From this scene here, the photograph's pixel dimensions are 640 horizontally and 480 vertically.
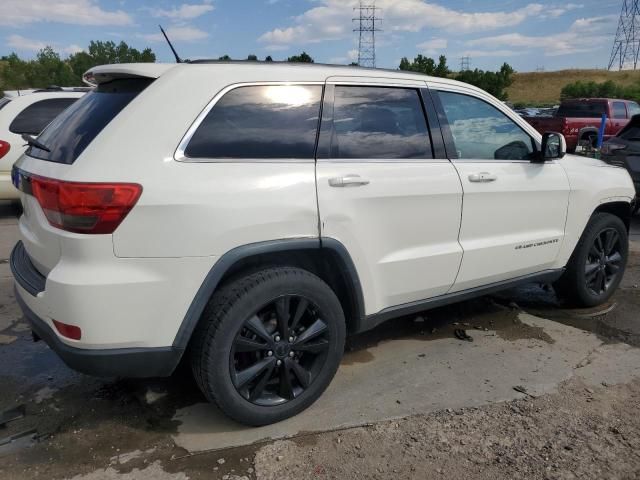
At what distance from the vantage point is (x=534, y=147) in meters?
4.06

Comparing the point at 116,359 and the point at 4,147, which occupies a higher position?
the point at 4,147

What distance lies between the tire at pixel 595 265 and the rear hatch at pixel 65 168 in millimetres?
3559

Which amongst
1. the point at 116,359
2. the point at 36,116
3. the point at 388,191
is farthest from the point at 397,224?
the point at 36,116

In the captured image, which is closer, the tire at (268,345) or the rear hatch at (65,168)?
the rear hatch at (65,168)

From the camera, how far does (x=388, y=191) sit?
10.3ft

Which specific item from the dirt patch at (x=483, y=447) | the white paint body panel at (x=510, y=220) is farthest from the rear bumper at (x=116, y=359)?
the white paint body panel at (x=510, y=220)

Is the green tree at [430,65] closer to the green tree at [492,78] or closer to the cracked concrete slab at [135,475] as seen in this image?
the green tree at [492,78]

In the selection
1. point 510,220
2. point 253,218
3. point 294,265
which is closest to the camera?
point 253,218

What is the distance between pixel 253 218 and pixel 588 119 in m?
17.7

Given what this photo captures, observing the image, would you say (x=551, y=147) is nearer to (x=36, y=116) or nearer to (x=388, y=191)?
(x=388, y=191)

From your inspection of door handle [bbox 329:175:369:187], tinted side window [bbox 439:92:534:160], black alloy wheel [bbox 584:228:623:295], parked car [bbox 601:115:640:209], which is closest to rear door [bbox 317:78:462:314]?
door handle [bbox 329:175:369:187]

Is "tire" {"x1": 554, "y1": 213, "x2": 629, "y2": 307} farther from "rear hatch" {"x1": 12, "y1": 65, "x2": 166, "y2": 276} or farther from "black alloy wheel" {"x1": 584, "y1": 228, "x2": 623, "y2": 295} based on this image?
"rear hatch" {"x1": 12, "y1": 65, "x2": 166, "y2": 276}

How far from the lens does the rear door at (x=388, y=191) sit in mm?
2984

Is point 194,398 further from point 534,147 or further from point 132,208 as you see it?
point 534,147
